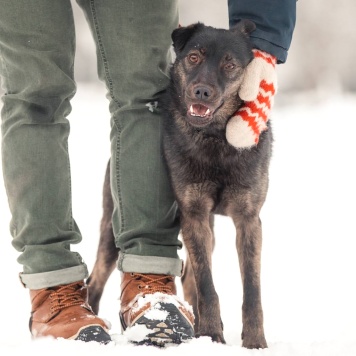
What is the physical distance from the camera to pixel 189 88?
242 centimetres

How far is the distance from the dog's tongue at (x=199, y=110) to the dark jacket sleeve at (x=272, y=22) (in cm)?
27

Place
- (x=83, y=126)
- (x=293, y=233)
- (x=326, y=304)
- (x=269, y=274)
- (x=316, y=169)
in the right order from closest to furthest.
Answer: (x=326, y=304) → (x=269, y=274) → (x=293, y=233) → (x=316, y=169) → (x=83, y=126)

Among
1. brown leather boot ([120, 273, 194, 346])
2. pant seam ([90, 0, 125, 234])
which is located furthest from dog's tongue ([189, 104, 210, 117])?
brown leather boot ([120, 273, 194, 346])

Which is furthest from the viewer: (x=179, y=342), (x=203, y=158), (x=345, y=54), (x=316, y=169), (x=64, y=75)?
(x=345, y=54)

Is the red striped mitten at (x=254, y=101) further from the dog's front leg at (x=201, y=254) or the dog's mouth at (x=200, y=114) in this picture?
the dog's front leg at (x=201, y=254)

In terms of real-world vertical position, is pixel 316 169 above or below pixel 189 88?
below

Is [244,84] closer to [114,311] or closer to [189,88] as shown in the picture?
[189,88]

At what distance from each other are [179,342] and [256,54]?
950 millimetres

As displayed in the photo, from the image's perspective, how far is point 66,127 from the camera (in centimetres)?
240

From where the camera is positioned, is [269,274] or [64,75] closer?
[64,75]

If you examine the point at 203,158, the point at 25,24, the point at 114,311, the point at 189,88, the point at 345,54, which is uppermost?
the point at 345,54

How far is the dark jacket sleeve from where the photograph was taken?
7.57ft

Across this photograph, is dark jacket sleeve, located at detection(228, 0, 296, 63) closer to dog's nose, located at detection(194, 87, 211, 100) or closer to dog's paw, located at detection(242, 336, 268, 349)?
dog's nose, located at detection(194, 87, 211, 100)

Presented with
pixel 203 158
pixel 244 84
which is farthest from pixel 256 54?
pixel 203 158
